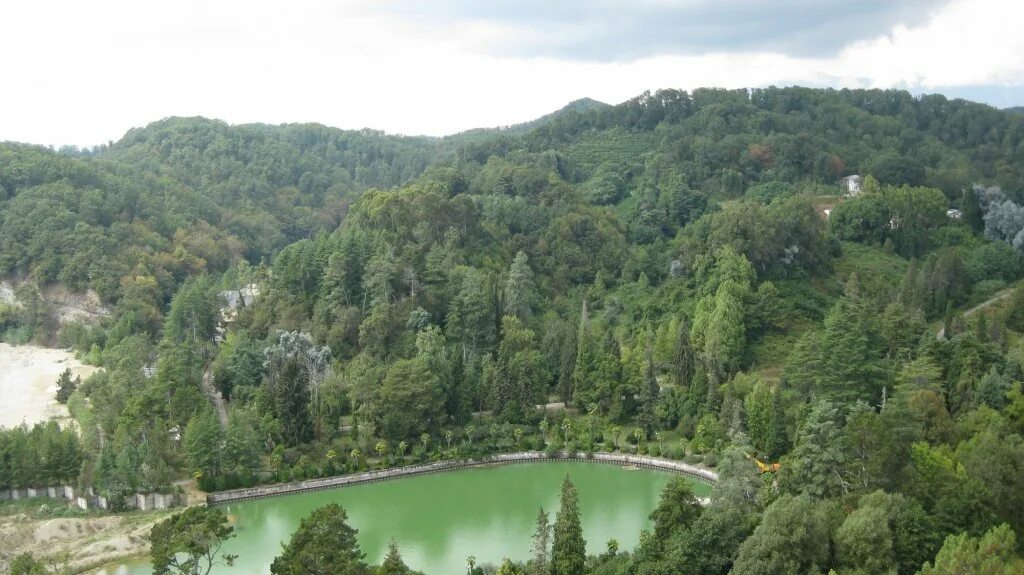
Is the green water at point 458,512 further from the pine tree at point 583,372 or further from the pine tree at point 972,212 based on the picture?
the pine tree at point 972,212

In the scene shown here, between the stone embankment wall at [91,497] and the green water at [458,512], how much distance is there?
175 centimetres

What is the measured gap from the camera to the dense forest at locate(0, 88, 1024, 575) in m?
20.1

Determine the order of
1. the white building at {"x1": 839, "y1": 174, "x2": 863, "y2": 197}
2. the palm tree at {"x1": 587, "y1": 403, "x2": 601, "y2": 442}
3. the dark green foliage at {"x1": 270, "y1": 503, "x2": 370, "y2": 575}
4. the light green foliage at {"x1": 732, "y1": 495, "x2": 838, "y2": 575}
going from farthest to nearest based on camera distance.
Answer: the white building at {"x1": 839, "y1": 174, "x2": 863, "y2": 197} → the palm tree at {"x1": 587, "y1": 403, "x2": 601, "y2": 442} → the dark green foliage at {"x1": 270, "y1": 503, "x2": 370, "y2": 575} → the light green foliage at {"x1": 732, "y1": 495, "x2": 838, "y2": 575}

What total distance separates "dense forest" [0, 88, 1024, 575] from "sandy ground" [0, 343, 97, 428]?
4.43ft

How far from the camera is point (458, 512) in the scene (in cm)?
2622

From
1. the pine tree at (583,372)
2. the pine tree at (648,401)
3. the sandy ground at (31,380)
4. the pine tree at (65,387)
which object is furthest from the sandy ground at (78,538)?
the pine tree at (648,401)

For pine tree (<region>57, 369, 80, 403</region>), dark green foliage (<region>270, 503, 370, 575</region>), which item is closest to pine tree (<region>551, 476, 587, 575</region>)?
dark green foliage (<region>270, 503, 370, 575</region>)

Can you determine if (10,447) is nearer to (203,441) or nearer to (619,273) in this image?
(203,441)

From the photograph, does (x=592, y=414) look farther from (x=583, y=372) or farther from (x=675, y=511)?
(x=675, y=511)

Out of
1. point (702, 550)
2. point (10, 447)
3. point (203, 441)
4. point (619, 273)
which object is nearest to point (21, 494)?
point (10, 447)

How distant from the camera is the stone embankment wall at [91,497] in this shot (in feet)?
83.5

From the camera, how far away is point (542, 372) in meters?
33.3

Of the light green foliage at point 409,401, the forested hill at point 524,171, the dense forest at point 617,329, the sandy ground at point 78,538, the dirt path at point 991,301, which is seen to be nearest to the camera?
the dense forest at point 617,329

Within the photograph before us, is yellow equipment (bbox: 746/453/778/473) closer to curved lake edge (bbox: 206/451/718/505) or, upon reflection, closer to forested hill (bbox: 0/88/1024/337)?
curved lake edge (bbox: 206/451/718/505)
